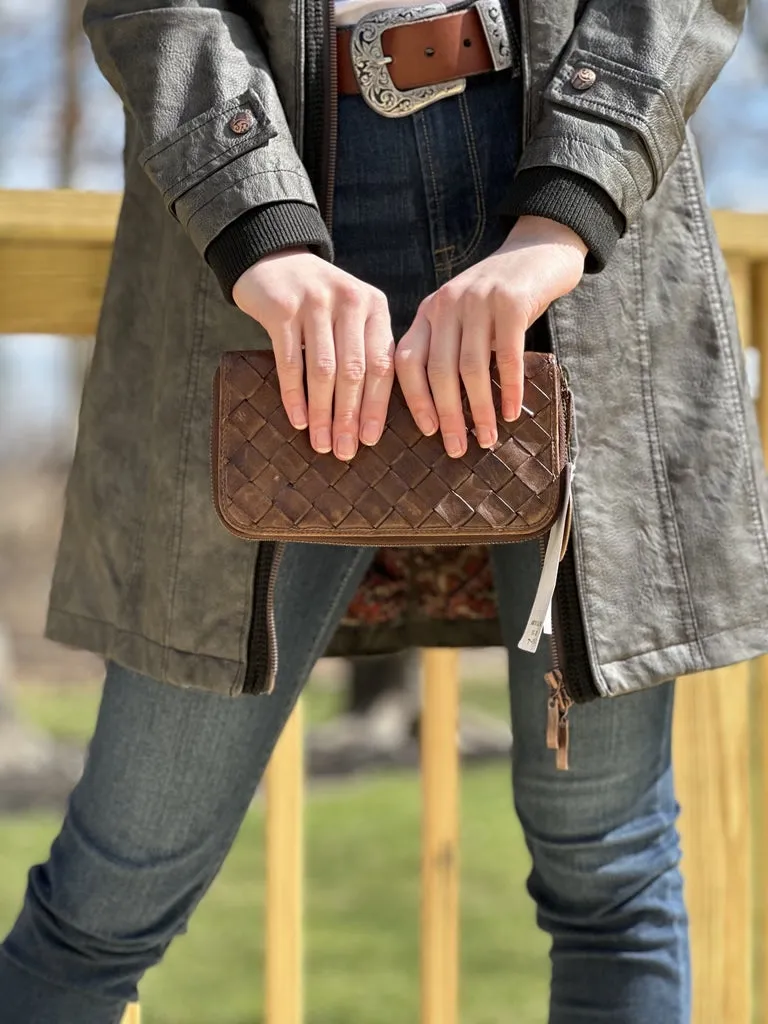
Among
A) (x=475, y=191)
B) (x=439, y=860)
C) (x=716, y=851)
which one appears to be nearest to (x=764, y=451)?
(x=716, y=851)

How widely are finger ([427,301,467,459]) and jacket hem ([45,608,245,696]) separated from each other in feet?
0.96

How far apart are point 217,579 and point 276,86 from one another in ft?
1.46

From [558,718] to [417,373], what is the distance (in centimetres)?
35

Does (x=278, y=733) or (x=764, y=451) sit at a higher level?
(x=764, y=451)

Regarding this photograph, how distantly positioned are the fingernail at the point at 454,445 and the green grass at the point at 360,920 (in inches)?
85.1

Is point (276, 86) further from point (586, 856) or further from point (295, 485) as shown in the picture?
point (586, 856)

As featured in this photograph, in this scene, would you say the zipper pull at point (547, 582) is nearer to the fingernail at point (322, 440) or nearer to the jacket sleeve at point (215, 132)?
the fingernail at point (322, 440)

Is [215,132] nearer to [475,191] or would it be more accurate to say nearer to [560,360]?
[475,191]

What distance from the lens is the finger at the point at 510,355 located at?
3.32 ft

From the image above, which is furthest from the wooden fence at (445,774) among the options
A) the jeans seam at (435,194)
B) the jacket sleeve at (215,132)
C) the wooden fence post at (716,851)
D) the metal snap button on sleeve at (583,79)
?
the metal snap button on sleeve at (583,79)

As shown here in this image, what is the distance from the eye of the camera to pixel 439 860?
1.67m

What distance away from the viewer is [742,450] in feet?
4.01

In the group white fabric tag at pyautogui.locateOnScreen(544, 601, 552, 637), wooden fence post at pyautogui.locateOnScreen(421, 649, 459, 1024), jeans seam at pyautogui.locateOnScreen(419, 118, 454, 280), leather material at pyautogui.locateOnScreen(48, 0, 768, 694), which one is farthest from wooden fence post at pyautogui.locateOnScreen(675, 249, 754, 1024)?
jeans seam at pyautogui.locateOnScreen(419, 118, 454, 280)

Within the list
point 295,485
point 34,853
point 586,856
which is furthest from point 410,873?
point 295,485
